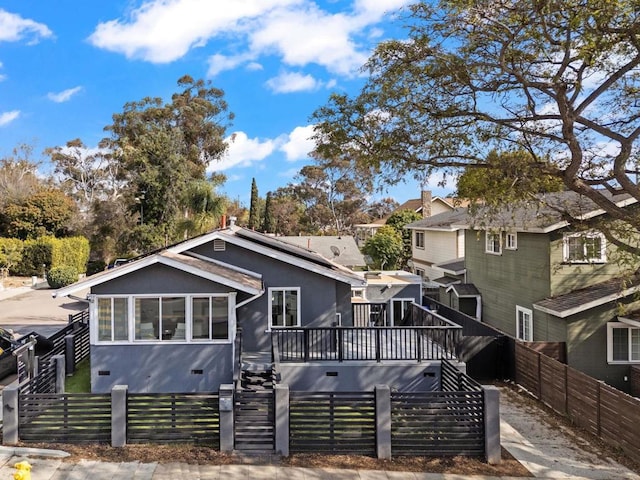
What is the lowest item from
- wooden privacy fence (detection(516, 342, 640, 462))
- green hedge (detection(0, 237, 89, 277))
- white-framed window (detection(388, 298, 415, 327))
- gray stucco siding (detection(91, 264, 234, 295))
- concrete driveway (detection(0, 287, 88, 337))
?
wooden privacy fence (detection(516, 342, 640, 462))

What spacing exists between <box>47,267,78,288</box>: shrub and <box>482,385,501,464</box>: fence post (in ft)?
112

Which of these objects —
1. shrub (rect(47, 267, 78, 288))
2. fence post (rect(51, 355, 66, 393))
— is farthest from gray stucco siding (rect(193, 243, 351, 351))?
shrub (rect(47, 267, 78, 288))

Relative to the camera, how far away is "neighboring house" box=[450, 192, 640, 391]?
15800mm

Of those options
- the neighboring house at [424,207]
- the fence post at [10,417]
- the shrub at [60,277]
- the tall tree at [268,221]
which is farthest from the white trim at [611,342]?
the tall tree at [268,221]

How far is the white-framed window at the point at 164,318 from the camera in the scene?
12297mm

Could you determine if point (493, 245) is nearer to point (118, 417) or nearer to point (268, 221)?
point (118, 417)

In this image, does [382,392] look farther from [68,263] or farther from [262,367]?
[68,263]

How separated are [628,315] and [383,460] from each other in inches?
432

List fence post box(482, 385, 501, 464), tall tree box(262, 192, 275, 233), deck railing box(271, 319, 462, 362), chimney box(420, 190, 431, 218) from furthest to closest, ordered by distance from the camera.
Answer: tall tree box(262, 192, 275, 233) < chimney box(420, 190, 431, 218) < deck railing box(271, 319, 462, 362) < fence post box(482, 385, 501, 464)

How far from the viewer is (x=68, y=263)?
40.6 m

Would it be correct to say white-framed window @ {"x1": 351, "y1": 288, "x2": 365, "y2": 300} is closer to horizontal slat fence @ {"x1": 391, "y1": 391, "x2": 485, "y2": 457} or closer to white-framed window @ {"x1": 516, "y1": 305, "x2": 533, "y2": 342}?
white-framed window @ {"x1": 516, "y1": 305, "x2": 533, "y2": 342}

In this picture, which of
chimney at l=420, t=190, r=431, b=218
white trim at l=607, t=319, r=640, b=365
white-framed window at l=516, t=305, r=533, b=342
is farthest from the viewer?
chimney at l=420, t=190, r=431, b=218

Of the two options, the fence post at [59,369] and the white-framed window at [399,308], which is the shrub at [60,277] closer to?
the white-framed window at [399,308]

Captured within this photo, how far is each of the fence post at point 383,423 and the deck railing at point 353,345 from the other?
3.65 meters
